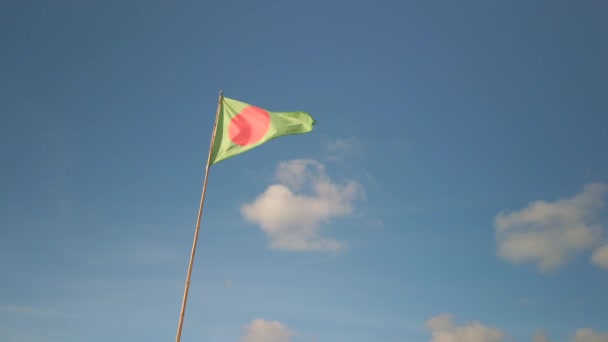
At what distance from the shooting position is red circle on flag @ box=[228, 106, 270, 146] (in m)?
26.1

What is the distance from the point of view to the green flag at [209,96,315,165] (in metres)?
25.9

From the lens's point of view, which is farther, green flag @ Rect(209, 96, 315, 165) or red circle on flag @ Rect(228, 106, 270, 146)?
red circle on flag @ Rect(228, 106, 270, 146)

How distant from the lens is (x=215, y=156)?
2572 cm

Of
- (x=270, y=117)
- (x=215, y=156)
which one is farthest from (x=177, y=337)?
(x=270, y=117)

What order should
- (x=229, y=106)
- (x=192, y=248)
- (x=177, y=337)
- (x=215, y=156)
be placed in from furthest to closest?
(x=229, y=106) → (x=215, y=156) → (x=192, y=248) → (x=177, y=337)

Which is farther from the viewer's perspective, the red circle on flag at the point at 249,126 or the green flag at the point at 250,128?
the red circle on flag at the point at 249,126

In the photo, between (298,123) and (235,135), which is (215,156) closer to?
(235,135)

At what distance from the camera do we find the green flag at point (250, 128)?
25.9 metres

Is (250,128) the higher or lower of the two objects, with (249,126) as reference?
lower

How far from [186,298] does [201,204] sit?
16.3 feet

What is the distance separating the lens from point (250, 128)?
2634cm

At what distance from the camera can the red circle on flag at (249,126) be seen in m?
26.1

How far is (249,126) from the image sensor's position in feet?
86.7

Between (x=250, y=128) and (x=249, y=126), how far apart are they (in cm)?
17
